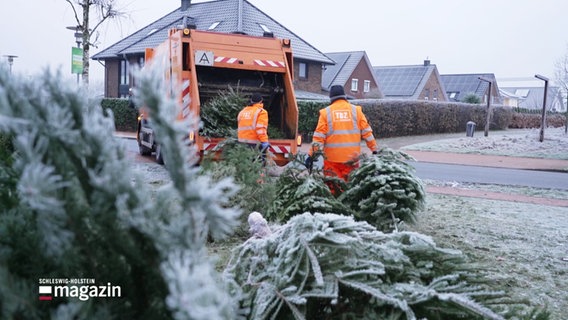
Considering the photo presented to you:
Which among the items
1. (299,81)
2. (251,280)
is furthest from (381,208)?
(299,81)

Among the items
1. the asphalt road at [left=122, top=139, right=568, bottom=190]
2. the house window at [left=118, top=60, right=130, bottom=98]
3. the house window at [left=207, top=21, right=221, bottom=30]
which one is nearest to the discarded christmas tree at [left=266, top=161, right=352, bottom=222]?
the asphalt road at [left=122, top=139, right=568, bottom=190]

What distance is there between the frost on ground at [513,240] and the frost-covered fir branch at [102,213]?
256 centimetres

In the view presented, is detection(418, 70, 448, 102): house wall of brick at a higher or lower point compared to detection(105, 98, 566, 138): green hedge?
higher

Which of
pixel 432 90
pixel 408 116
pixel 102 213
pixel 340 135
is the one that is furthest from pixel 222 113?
pixel 432 90

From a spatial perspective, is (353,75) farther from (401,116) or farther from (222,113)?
(222,113)

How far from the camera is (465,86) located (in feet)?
213

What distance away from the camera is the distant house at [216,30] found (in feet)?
104

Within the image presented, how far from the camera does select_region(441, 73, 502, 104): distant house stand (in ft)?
204

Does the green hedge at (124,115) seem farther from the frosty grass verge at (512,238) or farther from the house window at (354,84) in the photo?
the house window at (354,84)

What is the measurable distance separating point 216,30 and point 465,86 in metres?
42.7

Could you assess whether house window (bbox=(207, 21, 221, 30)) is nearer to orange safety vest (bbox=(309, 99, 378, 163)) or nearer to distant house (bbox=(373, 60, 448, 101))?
distant house (bbox=(373, 60, 448, 101))

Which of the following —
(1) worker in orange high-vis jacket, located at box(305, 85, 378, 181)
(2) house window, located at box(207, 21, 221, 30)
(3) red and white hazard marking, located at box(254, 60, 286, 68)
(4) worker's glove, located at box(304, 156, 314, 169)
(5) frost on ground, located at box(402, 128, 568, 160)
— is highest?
(2) house window, located at box(207, 21, 221, 30)

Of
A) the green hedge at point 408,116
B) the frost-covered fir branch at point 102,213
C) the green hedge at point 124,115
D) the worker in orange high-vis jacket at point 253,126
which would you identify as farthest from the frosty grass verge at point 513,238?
the green hedge at point 124,115

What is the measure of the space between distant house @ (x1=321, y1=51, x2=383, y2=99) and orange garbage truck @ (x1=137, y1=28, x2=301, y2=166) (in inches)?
1376
